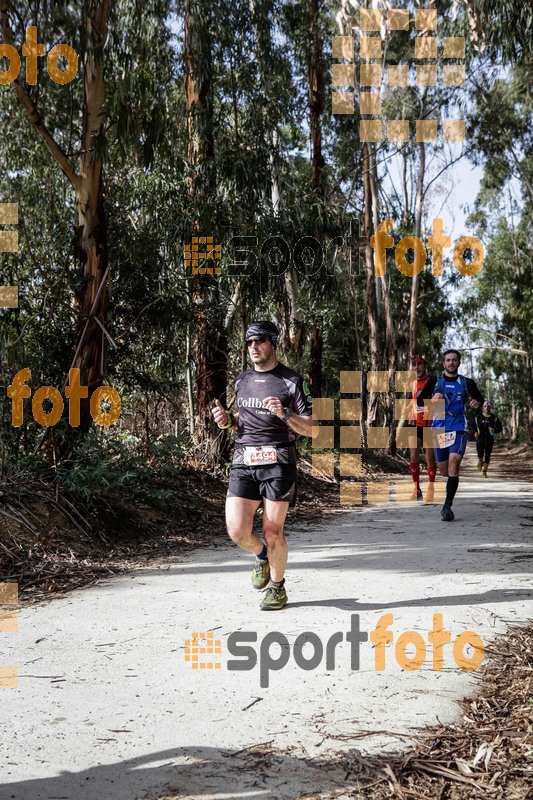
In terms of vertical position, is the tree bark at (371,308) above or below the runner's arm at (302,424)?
above

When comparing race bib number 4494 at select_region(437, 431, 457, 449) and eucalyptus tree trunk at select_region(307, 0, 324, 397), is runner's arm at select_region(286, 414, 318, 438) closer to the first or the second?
race bib number 4494 at select_region(437, 431, 457, 449)

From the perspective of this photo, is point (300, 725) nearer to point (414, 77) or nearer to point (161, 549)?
point (161, 549)

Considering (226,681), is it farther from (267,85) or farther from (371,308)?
(371,308)

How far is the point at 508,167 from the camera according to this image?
28.5 meters

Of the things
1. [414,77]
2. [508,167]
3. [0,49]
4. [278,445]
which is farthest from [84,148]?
[508,167]
